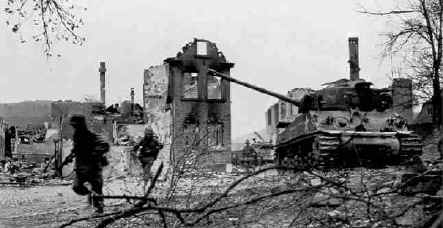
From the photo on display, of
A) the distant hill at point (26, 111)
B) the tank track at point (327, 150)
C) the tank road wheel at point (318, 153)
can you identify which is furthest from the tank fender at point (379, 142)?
the distant hill at point (26, 111)

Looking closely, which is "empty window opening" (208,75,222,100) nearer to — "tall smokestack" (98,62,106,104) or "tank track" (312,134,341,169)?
"tall smokestack" (98,62,106,104)

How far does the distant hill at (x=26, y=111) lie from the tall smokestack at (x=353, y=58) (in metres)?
32.2

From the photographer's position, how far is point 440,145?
192 inches

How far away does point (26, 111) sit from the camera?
62.1m

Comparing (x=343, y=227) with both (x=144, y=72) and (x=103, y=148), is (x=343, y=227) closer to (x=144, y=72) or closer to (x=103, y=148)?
(x=103, y=148)

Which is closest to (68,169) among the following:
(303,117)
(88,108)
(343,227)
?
(88,108)

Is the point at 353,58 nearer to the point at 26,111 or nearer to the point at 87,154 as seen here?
the point at 87,154

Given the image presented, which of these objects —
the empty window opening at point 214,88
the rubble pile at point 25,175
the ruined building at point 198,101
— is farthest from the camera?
→ the empty window opening at point 214,88

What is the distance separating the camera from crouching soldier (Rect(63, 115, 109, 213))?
931cm

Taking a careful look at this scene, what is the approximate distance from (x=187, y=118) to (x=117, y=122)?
33.8ft

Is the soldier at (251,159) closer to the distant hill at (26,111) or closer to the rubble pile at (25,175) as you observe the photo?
the rubble pile at (25,175)

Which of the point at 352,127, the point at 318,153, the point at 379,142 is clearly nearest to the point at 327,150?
the point at 318,153

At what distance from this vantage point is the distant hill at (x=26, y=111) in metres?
61.2

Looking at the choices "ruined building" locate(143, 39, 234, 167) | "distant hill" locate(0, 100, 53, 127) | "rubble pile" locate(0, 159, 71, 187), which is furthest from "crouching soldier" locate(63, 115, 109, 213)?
"distant hill" locate(0, 100, 53, 127)
